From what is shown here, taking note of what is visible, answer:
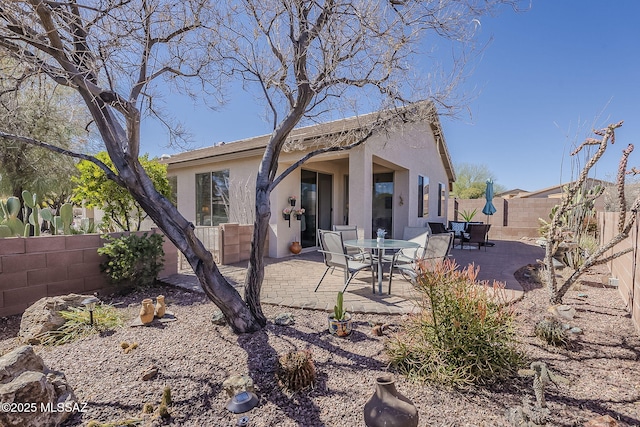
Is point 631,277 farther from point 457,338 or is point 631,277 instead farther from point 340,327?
point 340,327

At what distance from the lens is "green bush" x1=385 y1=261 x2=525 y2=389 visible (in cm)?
249

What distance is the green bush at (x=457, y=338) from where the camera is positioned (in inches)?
98.0

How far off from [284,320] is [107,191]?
4930 millimetres

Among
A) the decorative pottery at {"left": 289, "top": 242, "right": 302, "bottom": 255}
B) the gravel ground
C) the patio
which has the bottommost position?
the gravel ground

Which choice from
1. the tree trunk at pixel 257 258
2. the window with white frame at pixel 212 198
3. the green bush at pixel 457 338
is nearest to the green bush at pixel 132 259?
the tree trunk at pixel 257 258

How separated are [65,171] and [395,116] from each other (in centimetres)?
1051

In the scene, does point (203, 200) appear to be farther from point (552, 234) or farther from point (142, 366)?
point (552, 234)

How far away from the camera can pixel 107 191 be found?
5.98 m

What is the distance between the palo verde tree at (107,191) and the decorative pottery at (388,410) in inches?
209

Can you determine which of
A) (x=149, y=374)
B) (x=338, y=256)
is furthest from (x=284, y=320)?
(x=338, y=256)

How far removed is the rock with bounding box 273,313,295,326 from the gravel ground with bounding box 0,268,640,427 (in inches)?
2.9

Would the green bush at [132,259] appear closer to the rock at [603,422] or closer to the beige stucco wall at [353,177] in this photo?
the beige stucco wall at [353,177]

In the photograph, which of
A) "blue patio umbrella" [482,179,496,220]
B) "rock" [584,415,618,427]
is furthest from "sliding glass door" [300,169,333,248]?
"rock" [584,415,618,427]

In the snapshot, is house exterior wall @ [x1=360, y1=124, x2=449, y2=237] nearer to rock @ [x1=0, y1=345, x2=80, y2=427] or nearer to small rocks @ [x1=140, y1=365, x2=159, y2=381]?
small rocks @ [x1=140, y1=365, x2=159, y2=381]
